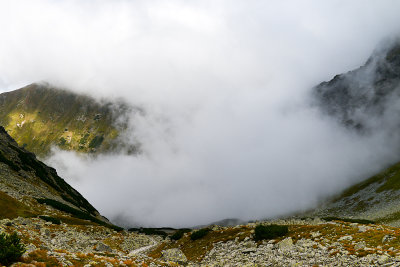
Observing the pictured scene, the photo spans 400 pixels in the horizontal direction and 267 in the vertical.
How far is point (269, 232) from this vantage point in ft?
103

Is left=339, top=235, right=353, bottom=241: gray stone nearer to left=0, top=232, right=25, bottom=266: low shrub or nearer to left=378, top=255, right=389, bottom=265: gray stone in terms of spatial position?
left=378, top=255, right=389, bottom=265: gray stone

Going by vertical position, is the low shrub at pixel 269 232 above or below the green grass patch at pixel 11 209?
below

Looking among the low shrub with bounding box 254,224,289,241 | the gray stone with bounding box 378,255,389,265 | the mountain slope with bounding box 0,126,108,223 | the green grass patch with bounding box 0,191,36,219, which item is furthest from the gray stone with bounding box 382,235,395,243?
the mountain slope with bounding box 0,126,108,223

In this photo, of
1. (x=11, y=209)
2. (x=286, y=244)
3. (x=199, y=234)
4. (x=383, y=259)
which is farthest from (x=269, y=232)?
(x=11, y=209)

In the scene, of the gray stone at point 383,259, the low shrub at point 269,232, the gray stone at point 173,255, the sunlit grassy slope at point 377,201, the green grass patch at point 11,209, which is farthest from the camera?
the sunlit grassy slope at point 377,201

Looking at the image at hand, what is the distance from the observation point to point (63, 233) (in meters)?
45.1

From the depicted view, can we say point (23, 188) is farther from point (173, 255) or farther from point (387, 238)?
point (387, 238)

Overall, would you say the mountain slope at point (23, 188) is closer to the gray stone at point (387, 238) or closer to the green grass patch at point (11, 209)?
the green grass patch at point (11, 209)

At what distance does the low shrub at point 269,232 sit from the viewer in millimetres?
31141

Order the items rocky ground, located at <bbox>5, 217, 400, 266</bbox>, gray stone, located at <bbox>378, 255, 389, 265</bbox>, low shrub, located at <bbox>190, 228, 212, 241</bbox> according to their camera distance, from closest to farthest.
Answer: gray stone, located at <bbox>378, 255, 389, 265</bbox> < rocky ground, located at <bbox>5, 217, 400, 266</bbox> < low shrub, located at <bbox>190, 228, 212, 241</bbox>

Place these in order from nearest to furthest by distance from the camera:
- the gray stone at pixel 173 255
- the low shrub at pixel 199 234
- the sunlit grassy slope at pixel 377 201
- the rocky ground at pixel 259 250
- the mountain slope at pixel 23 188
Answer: the rocky ground at pixel 259 250, the gray stone at pixel 173 255, the low shrub at pixel 199 234, the mountain slope at pixel 23 188, the sunlit grassy slope at pixel 377 201

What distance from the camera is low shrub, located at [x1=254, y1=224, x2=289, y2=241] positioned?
31.1 metres

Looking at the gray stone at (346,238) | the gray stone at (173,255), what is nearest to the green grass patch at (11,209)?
the gray stone at (173,255)

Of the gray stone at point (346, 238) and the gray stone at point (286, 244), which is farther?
the gray stone at point (286, 244)
